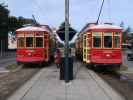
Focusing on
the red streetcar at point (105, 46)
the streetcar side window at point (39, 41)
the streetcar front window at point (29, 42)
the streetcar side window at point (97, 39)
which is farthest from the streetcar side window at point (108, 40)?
the streetcar front window at point (29, 42)

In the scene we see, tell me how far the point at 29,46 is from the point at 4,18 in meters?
63.5

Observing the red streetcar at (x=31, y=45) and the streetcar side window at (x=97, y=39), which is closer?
the streetcar side window at (x=97, y=39)

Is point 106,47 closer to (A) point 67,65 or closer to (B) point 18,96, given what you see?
(A) point 67,65

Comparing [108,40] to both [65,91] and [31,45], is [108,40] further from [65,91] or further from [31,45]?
[65,91]

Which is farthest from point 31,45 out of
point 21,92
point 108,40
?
point 21,92

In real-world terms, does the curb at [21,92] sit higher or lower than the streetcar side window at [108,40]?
lower

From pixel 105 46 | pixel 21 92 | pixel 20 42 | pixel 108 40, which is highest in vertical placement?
pixel 108 40

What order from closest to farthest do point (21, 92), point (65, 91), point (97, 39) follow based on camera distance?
point (21, 92) < point (65, 91) < point (97, 39)

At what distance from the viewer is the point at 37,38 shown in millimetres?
33531

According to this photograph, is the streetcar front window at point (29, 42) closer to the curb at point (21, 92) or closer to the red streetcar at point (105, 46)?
the red streetcar at point (105, 46)

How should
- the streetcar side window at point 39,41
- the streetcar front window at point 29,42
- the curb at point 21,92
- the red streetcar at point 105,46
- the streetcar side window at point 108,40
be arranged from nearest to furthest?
the curb at point 21,92
the red streetcar at point 105,46
the streetcar side window at point 108,40
the streetcar front window at point 29,42
the streetcar side window at point 39,41

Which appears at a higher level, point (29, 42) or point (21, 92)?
point (29, 42)

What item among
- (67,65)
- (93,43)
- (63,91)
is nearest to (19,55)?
(93,43)

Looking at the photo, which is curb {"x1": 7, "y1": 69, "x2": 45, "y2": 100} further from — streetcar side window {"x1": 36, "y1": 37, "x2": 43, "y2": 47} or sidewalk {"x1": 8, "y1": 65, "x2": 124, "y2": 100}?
streetcar side window {"x1": 36, "y1": 37, "x2": 43, "y2": 47}
